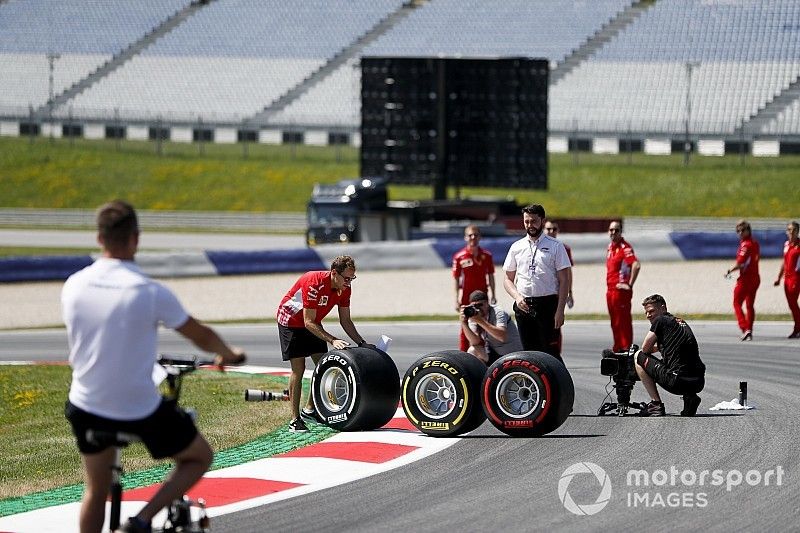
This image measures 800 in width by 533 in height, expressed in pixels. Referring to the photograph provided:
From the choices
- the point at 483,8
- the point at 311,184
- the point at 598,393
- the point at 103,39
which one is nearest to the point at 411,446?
the point at 598,393

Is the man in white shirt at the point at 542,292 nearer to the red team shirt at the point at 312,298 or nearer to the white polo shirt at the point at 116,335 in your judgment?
the red team shirt at the point at 312,298

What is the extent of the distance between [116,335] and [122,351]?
→ 0.07 meters

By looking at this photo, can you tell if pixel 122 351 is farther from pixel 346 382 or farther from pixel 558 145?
pixel 558 145

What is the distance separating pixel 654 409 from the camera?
11172 mm

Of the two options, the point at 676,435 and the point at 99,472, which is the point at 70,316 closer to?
the point at 99,472

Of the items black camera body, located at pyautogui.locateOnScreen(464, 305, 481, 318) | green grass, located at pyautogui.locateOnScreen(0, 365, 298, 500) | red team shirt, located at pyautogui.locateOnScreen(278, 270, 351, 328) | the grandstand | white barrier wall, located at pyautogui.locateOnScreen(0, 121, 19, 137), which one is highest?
the grandstand

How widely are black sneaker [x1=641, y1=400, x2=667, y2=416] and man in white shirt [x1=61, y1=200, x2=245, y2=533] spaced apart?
6.22m

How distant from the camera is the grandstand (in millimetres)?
50750

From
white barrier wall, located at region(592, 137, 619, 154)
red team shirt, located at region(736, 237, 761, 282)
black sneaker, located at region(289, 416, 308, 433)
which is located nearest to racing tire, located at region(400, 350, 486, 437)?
black sneaker, located at region(289, 416, 308, 433)

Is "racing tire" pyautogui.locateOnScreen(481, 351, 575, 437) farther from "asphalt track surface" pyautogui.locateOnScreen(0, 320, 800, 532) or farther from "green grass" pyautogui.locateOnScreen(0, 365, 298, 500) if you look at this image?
"green grass" pyautogui.locateOnScreen(0, 365, 298, 500)

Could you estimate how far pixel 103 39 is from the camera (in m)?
64.4

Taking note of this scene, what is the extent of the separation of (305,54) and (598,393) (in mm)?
49653

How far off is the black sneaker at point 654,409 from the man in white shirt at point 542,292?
3.23ft

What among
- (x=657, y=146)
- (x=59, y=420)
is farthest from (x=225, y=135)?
(x=59, y=420)
